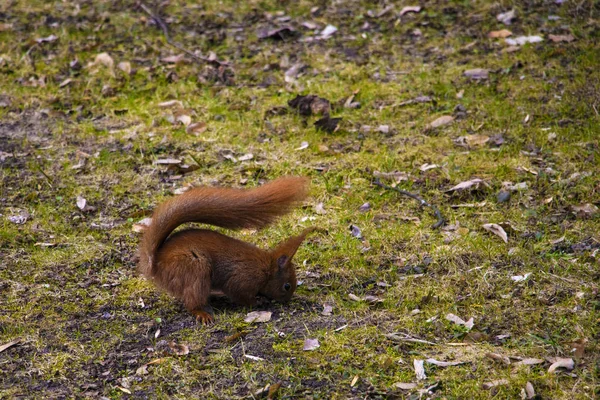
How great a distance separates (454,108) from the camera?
5832mm

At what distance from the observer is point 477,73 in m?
6.27

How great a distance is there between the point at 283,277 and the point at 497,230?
131cm

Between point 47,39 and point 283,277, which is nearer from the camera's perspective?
point 283,277

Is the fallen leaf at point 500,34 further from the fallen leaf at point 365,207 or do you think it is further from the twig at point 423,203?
the fallen leaf at point 365,207

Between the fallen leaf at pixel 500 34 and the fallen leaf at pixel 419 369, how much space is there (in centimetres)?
419

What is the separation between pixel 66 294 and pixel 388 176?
2122 millimetres

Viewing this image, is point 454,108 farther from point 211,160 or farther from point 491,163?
point 211,160

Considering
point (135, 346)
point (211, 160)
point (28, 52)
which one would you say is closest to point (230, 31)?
point (28, 52)

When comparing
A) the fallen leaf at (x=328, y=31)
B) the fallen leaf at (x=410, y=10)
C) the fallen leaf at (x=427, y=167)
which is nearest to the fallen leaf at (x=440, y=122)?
the fallen leaf at (x=427, y=167)

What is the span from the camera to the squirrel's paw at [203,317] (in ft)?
11.9

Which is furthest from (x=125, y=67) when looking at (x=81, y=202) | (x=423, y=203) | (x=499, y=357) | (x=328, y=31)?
(x=499, y=357)

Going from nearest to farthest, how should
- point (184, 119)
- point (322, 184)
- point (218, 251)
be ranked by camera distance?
1. point (218, 251)
2. point (322, 184)
3. point (184, 119)

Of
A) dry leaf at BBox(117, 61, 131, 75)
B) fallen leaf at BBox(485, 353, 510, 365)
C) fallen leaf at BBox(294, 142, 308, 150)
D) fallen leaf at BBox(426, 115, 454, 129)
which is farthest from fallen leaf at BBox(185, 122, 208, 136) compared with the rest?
fallen leaf at BBox(485, 353, 510, 365)

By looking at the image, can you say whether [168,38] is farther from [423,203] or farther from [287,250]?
[287,250]
